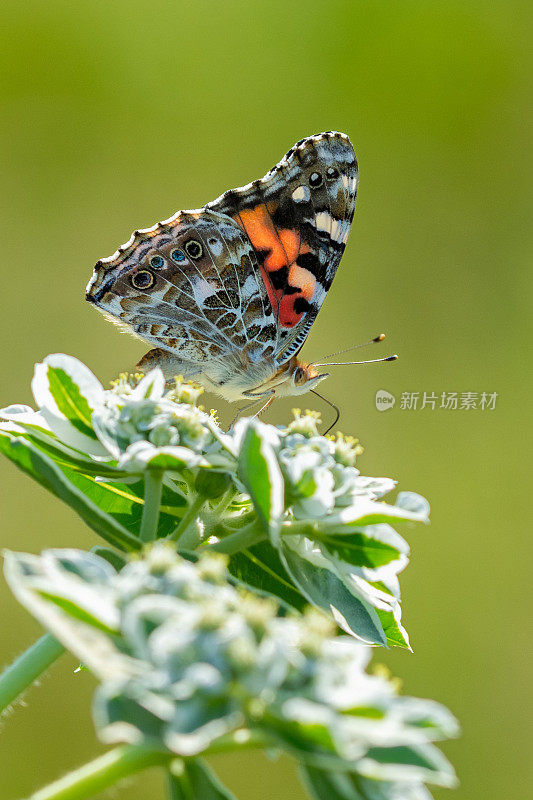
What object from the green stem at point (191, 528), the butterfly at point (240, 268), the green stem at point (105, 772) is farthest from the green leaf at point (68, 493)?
the butterfly at point (240, 268)

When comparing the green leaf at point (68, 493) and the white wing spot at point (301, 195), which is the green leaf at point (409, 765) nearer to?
the green leaf at point (68, 493)

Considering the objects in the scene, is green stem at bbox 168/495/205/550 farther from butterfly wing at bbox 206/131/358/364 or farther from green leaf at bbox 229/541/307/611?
butterfly wing at bbox 206/131/358/364

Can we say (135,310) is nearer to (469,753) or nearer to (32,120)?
(469,753)

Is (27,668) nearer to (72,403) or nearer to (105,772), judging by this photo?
(105,772)

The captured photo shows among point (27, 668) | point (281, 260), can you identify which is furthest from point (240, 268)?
point (27, 668)

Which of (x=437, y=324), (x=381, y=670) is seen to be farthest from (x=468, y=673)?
(x=381, y=670)
